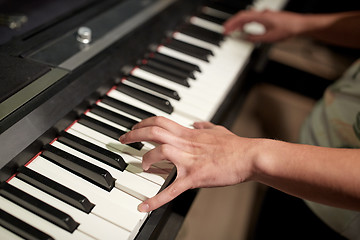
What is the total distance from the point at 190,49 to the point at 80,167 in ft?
2.15

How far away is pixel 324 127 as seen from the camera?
105 centimetres

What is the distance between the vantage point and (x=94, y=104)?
87cm

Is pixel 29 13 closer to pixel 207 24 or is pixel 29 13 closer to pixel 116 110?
pixel 116 110

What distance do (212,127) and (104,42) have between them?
1.39ft

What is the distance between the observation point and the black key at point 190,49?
3.75ft

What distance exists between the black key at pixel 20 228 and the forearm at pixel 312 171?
1.48ft

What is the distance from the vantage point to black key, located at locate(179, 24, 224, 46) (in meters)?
1.24

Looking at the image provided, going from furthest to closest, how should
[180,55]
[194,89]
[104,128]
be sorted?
1. [180,55]
2. [194,89]
3. [104,128]

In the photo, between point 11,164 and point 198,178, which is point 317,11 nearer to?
point 198,178

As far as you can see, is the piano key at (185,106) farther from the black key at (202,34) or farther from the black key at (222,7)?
the black key at (222,7)

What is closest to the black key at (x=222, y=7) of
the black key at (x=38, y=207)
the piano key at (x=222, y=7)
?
the piano key at (x=222, y=7)

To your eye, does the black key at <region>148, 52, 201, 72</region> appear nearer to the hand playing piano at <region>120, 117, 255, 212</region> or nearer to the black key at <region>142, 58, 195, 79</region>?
the black key at <region>142, 58, 195, 79</region>

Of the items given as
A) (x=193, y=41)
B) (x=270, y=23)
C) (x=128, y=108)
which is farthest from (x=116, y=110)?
(x=270, y=23)

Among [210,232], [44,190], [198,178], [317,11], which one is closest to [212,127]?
[198,178]
